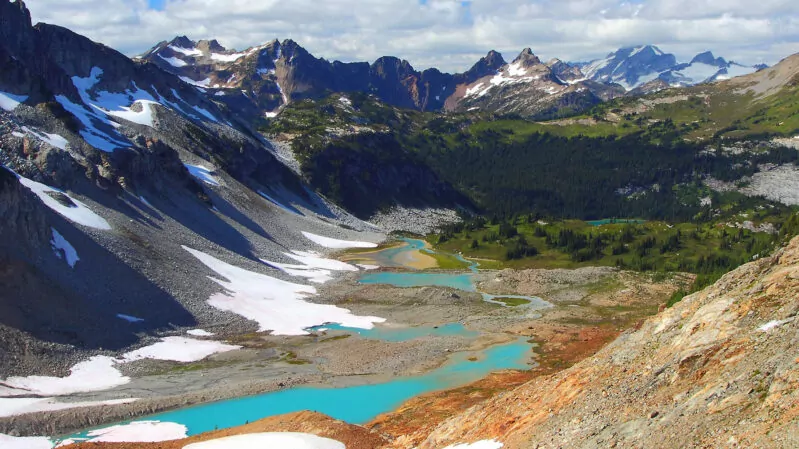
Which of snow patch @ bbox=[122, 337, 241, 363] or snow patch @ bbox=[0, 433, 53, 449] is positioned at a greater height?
snow patch @ bbox=[0, 433, 53, 449]

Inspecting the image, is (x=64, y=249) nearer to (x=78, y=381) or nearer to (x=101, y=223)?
(x=101, y=223)

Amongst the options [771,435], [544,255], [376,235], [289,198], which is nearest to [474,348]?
[771,435]

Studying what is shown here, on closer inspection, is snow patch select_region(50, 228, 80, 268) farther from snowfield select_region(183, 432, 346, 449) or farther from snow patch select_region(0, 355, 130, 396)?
snowfield select_region(183, 432, 346, 449)

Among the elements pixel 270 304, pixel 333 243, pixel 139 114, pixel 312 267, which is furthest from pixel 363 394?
pixel 139 114

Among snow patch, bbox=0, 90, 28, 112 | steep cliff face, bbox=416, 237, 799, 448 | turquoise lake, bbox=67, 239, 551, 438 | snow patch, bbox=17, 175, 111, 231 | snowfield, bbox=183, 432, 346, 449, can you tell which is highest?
snow patch, bbox=0, 90, 28, 112

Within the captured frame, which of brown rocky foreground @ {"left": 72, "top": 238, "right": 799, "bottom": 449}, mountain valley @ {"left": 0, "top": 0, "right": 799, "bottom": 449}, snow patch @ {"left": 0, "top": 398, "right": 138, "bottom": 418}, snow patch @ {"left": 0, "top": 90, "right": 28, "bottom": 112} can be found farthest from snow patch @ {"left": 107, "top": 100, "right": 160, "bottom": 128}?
brown rocky foreground @ {"left": 72, "top": 238, "right": 799, "bottom": 449}

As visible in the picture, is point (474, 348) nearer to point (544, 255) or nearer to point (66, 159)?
point (66, 159)
